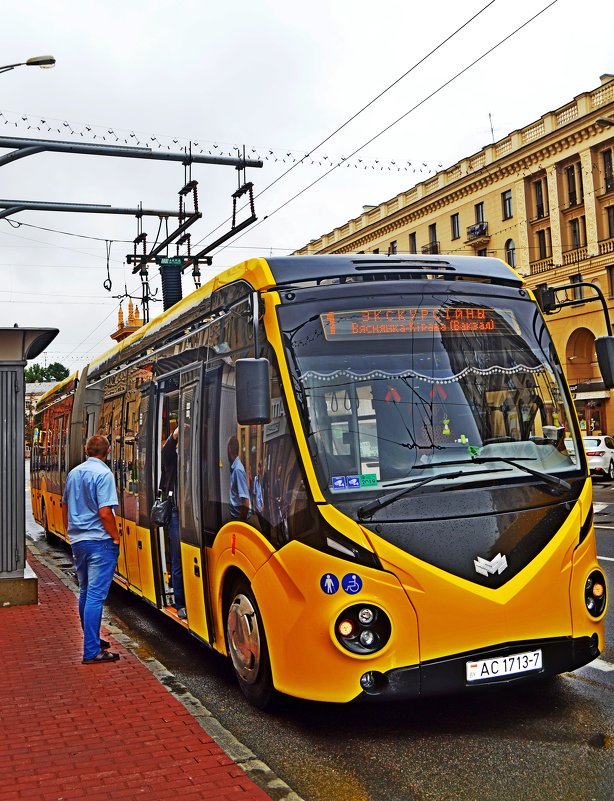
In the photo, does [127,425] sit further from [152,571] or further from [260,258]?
[260,258]

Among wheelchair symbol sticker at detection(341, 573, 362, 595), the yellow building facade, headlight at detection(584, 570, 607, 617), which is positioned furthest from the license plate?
the yellow building facade

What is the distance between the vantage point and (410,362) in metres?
5.98

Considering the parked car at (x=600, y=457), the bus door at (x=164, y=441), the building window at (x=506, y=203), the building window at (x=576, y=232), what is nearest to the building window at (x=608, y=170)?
the building window at (x=576, y=232)

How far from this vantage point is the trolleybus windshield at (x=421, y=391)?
18.7 feet

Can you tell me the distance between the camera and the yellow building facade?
4316 cm

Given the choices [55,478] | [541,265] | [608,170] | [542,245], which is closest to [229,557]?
[55,478]

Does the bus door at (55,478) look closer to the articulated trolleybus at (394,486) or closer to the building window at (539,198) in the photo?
the articulated trolleybus at (394,486)

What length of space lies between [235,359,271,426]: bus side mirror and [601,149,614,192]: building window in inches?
1597

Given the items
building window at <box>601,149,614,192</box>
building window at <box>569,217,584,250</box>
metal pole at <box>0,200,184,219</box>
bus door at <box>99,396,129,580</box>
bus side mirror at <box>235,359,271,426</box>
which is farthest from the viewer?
building window at <box>569,217,584,250</box>

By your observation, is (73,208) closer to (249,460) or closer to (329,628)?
(249,460)

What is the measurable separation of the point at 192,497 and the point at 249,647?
1630 mm

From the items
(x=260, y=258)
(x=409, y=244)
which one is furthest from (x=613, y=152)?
(x=260, y=258)

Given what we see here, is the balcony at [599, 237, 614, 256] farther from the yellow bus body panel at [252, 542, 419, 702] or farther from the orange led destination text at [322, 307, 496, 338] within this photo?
the yellow bus body panel at [252, 542, 419, 702]

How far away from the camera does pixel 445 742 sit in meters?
5.45
